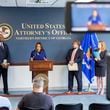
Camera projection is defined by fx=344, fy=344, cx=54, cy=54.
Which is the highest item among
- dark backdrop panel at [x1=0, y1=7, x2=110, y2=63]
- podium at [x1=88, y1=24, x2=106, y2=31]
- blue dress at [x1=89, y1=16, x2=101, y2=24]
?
dark backdrop panel at [x1=0, y1=7, x2=110, y2=63]

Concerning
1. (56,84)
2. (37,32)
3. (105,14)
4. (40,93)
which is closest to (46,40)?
(37,32)

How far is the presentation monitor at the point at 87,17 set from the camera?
6.91ft

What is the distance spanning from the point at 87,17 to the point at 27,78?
27.2 feet

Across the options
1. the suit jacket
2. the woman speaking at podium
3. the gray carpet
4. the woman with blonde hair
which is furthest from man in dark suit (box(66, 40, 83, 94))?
the suit jacket

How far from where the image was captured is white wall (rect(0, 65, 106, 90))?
33.6ft

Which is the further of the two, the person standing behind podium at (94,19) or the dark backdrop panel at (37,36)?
the dark backdrop panel at (37,36)

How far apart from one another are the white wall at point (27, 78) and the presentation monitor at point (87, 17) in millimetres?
8137

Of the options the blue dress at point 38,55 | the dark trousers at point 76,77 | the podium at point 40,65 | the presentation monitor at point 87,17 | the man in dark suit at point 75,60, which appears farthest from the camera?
the dark trousers at point 76,77

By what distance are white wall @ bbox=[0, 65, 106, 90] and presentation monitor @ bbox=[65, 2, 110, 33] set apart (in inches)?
320

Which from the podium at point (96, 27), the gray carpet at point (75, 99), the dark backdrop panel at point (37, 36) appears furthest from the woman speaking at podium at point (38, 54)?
the podium at point (96, 27)

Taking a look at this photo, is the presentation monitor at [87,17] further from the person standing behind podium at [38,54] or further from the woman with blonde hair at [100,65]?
the person standing behind podium at [38,54]

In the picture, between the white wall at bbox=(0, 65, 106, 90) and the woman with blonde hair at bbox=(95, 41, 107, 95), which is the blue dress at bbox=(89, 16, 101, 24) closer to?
the woman with blonde hair at bbox=(95, 41, 107, 95)

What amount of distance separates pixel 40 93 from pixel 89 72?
5.60 meters

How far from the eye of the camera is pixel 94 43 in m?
10.0
